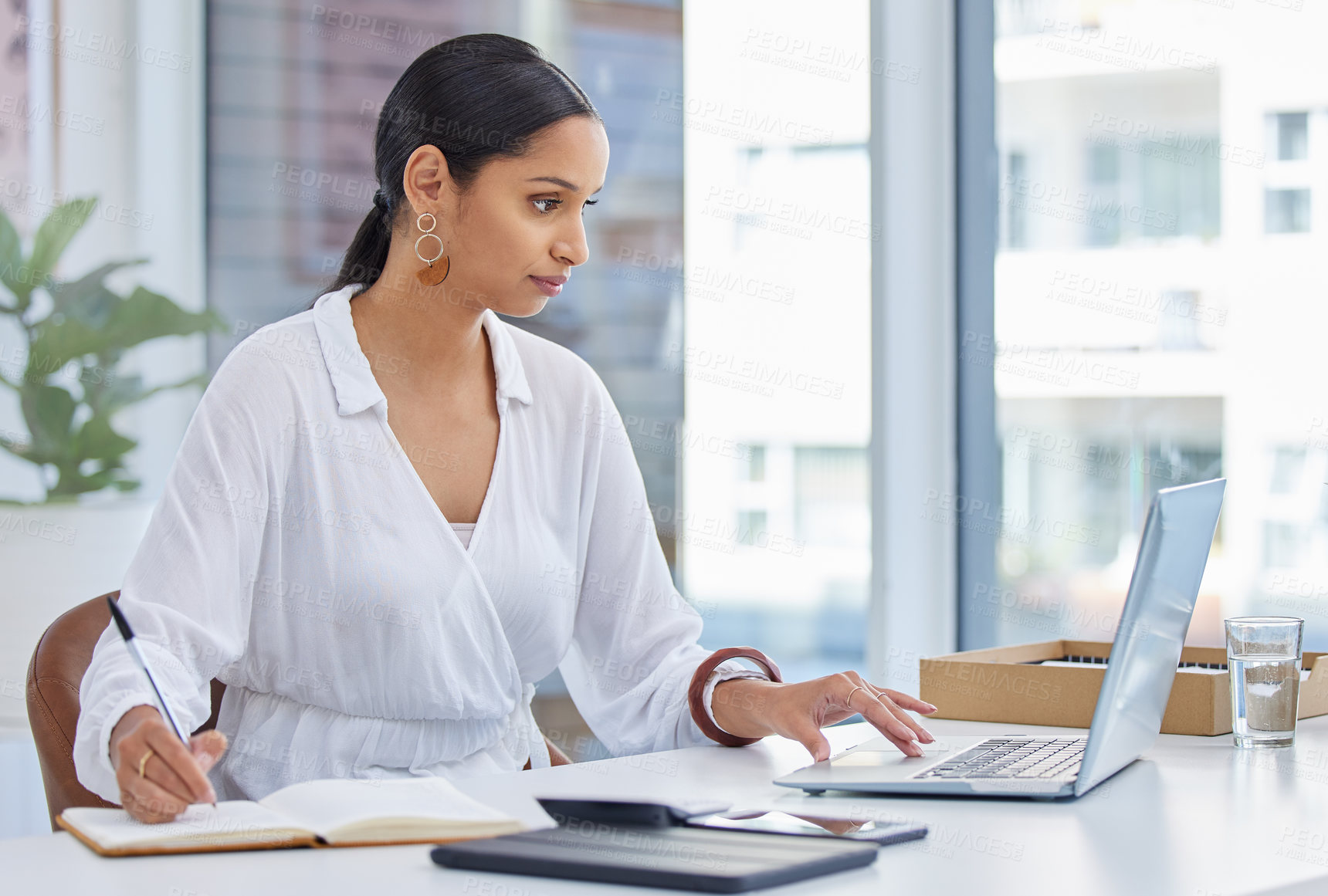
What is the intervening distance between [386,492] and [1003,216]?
5.42 feet

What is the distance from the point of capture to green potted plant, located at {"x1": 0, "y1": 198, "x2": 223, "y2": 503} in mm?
2369

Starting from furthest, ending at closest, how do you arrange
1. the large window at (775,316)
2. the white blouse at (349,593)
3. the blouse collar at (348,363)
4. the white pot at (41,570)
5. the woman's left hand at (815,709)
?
1. the large window at (775,316)
2. the white pot at (41,570)
3. the blouse collar at (348,363)
4. the white blouse at (349,593)
5. the woman's left hand at (815,709)

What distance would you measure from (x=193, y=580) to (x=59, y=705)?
8.1 inches

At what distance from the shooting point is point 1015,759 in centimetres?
118

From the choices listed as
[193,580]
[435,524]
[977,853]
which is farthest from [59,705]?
[977,853]

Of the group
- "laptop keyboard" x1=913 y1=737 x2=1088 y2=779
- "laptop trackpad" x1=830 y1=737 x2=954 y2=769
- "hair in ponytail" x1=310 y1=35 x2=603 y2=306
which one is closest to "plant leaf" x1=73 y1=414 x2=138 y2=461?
"hair in ponytail" x1=310 y1=35 x2=603 y2=306

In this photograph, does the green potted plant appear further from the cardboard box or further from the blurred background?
the cardboard box

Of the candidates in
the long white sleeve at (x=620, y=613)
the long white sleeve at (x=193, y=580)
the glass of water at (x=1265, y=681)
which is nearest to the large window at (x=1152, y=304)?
the glass of water at (x=1265, y=681)

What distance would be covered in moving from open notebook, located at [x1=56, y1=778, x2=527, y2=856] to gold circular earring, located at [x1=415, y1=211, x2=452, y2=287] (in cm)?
78

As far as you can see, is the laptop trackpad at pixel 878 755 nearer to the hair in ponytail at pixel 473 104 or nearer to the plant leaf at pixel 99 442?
the hair in ponytail at pixel 473 104

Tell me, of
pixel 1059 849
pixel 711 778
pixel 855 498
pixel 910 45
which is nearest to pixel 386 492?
pixel 711 778

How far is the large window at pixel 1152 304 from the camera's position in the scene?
227cm

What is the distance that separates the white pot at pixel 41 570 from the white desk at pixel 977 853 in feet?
4.72

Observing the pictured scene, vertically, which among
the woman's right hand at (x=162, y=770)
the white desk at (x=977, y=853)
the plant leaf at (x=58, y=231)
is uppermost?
the plant leaf at (x=58, y=231)
